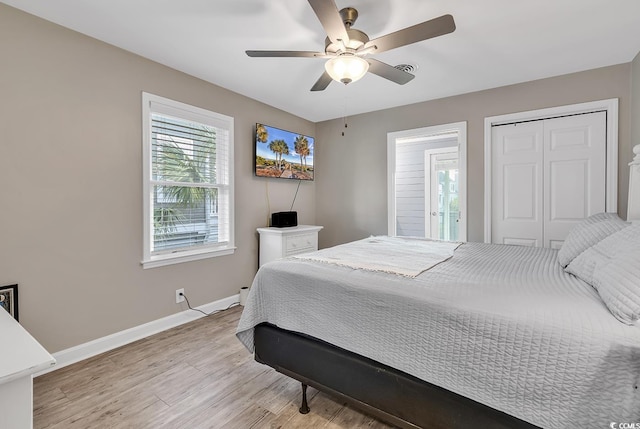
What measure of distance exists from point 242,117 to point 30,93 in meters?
1.85

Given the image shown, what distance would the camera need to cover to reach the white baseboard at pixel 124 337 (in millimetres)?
2162

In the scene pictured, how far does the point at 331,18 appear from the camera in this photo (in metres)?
1.58

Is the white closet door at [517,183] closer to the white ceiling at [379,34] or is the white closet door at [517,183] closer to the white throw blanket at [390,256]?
the white ceiling at [379,34]

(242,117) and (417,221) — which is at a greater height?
(242,117)

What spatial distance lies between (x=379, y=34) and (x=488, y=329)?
82.8 inches

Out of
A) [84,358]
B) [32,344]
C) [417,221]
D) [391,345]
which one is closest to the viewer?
[32,344]

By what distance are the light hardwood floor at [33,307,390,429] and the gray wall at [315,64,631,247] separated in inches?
100

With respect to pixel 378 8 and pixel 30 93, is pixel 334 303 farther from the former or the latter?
pixel 30 93

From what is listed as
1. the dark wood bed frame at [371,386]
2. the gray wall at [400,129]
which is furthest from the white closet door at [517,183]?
the dark wood bed frame at [371,386]

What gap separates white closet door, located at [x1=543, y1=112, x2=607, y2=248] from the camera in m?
2.86

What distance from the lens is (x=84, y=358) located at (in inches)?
88.3

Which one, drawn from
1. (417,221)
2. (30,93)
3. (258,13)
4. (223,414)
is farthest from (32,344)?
(417,221)

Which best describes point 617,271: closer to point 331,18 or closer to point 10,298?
point 331,18

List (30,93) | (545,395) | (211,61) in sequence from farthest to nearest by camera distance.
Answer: (211,61), (30,93), (545,395)
